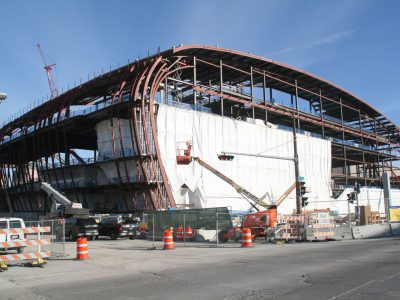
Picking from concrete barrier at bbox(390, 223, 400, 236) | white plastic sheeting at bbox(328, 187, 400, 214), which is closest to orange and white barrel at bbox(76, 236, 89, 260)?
concrete barrier at bbox(390, 223, 400, 236)

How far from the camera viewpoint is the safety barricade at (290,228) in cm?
2720

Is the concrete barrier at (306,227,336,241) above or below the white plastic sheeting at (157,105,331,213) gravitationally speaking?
below

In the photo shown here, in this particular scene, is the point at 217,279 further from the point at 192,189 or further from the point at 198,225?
the point at 192,189

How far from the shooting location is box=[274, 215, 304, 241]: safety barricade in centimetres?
2720

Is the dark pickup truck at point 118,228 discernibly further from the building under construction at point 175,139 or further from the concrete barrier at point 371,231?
the concrete barrier at point 371,231

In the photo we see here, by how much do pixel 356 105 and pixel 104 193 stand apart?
171 ft

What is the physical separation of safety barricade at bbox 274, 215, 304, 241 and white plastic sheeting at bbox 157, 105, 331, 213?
830 inches

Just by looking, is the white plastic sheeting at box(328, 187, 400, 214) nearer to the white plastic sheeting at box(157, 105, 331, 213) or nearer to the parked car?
the white plastic sheeting at box(157, 105, 331, 213)

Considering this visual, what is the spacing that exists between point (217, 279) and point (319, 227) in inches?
706

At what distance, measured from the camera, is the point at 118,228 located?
114ft

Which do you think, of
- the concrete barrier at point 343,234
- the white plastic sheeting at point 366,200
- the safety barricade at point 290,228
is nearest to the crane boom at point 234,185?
the white plastic sheeting at point 366,200

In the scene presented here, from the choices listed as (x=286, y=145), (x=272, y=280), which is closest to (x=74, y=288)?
(x=272, y=280)

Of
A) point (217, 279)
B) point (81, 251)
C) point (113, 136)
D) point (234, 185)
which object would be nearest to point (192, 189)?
point (234, 185)

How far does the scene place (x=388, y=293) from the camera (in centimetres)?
876
